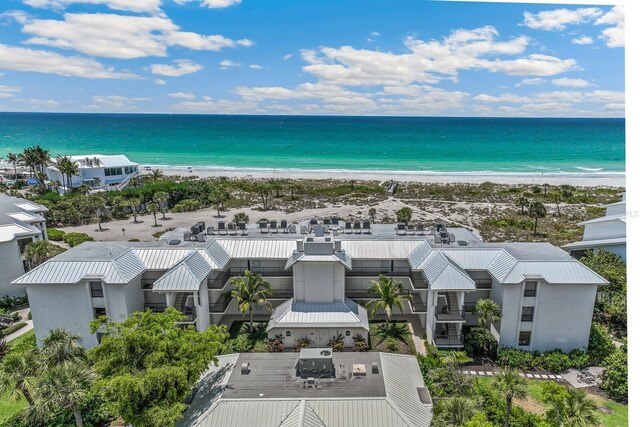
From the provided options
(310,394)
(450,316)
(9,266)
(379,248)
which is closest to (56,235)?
(9,266)

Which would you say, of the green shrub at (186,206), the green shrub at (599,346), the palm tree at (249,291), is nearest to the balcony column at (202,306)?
the palm tree at (249,291)

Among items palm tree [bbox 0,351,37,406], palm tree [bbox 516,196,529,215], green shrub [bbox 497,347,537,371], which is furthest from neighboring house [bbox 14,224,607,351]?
palm tree [bbox 516,196,529,215]

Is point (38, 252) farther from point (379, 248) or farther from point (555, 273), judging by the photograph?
point (555, 273)

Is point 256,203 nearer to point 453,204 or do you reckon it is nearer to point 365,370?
point 453,204

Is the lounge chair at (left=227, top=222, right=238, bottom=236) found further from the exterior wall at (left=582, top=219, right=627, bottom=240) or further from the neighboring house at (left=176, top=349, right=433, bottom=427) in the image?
the exterior wall at (left=582, top=219, right=627, bottom=240)

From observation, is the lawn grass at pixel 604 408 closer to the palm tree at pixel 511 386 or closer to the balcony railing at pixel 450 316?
the balcony railing at pixel 450 316

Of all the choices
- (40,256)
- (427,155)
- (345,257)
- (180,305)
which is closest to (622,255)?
(345,257)
